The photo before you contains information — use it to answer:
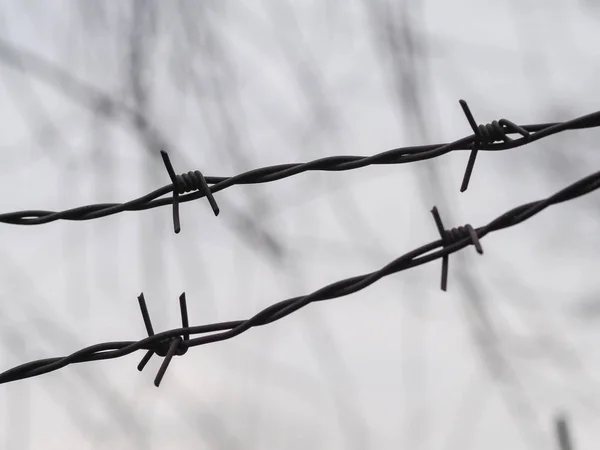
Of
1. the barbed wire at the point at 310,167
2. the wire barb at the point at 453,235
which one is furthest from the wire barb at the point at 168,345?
the wire barb at the point at 453,235

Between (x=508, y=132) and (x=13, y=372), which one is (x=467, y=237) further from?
(x=13, y=372)

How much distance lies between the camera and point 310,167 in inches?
61.5

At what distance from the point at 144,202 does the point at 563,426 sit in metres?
10.2

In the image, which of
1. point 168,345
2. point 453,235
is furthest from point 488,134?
point 168,345

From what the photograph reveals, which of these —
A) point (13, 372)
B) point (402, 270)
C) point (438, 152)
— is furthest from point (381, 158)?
point (13, 372)

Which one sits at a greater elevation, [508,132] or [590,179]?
[508,132]

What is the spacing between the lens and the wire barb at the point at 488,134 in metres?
1.42

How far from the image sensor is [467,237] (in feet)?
4.63

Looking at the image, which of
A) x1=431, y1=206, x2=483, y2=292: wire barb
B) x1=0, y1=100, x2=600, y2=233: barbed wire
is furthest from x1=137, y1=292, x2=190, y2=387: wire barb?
x1=431, y1=206, x2=483, y2=292: wire barb

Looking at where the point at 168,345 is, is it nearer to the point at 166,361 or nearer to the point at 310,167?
the point at 166,361

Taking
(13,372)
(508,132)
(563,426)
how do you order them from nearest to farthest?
(508,132)
(13,372)
(563,426)

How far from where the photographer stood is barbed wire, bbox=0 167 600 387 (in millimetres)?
1369

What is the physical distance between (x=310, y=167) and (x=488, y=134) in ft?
1.29

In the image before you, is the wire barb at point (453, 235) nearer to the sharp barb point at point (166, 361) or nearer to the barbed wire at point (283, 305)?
the barbed wire at point (283, 305)
